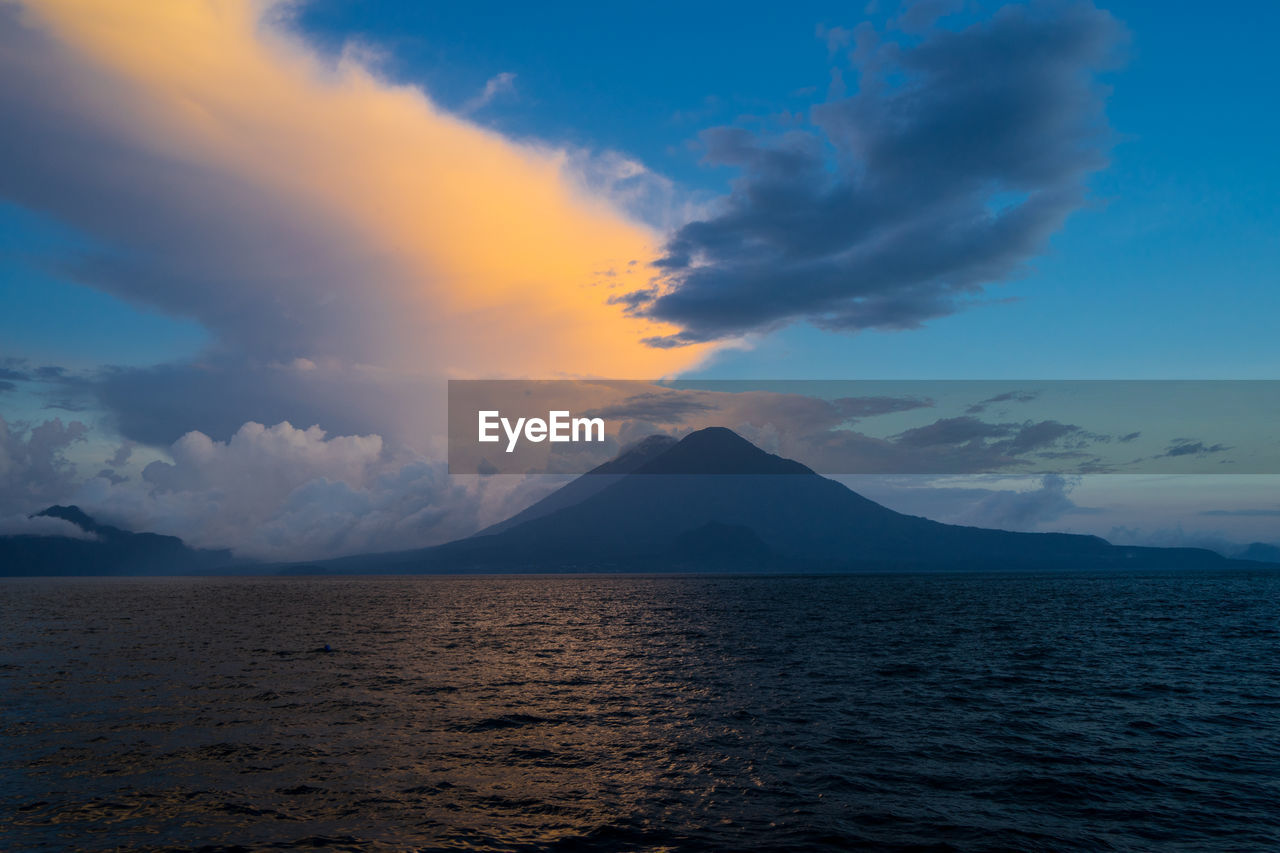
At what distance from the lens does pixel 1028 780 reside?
98.9ft

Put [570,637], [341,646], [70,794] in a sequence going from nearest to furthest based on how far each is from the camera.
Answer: [70,794] < [341,646] < [570,637]

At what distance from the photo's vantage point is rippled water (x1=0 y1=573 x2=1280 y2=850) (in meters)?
24.8

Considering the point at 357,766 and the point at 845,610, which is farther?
the point at 845,610

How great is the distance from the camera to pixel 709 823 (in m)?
25.3

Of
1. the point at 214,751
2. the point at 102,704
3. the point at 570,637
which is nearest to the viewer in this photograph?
the point at 214,751

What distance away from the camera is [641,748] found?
35.0 m

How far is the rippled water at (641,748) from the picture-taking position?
24.8m

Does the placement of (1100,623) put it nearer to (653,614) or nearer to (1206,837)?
(653,614)

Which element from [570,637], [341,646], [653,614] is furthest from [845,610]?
[341,646]

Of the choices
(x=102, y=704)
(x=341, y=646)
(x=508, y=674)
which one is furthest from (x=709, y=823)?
(x=341, y=646)

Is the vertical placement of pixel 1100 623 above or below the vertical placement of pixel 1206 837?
below

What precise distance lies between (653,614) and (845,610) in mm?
38093

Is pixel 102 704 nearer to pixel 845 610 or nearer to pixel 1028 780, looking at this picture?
pixel 1028 780

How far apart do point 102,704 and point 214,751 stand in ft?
55.6
